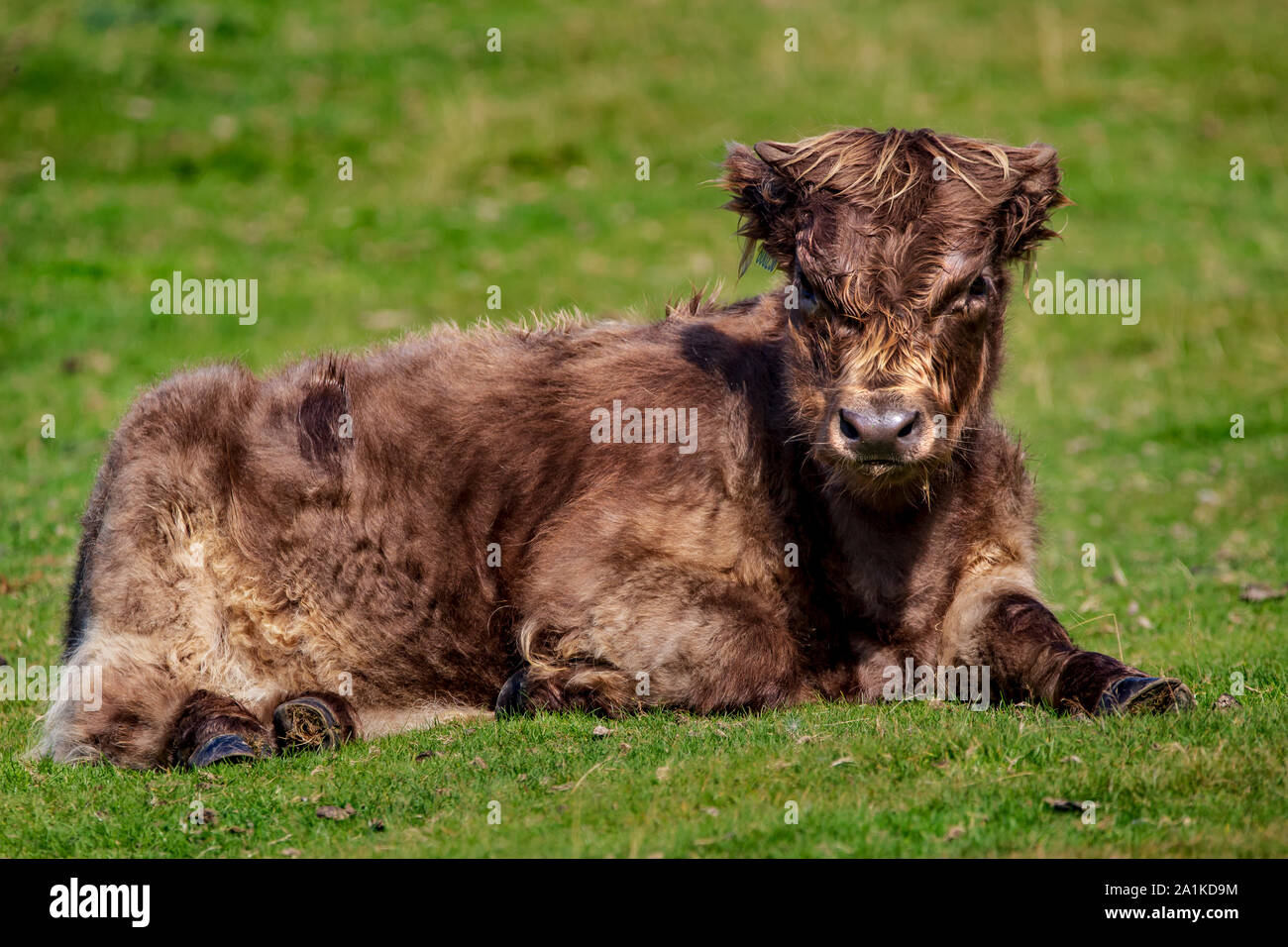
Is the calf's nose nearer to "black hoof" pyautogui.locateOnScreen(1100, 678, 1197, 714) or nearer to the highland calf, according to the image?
the highland calf

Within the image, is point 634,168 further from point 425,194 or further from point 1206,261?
point 1206,261

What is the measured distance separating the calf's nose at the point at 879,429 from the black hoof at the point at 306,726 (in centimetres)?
302

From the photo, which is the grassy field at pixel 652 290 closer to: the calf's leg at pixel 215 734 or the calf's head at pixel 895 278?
the calf's leg at pixel 215 734

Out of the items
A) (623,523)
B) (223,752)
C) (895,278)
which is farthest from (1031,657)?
(223,752)

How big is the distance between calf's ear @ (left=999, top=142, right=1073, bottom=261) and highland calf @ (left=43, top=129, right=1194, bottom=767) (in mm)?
20

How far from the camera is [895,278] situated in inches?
293

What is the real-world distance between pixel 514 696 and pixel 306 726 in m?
1.07

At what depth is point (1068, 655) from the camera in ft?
24.7

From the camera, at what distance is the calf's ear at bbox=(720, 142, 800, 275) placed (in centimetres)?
806

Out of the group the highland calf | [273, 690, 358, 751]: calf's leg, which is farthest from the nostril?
[273, 690, 358, 751]: calf's leg

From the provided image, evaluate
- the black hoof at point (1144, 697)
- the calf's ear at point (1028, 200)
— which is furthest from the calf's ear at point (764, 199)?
the black hoof at point (1144, 697)

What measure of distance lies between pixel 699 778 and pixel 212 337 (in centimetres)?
1425

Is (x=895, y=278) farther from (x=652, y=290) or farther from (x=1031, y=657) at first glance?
(x=652, y=290)

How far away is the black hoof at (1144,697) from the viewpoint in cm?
709
